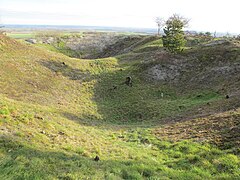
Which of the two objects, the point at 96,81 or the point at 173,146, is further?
the point at 96,81

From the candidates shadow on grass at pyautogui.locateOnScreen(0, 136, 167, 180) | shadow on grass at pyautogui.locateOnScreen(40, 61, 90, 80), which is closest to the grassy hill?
shadow on grass at pyautogui.locateOnScreen(0, 136, 167, 180)

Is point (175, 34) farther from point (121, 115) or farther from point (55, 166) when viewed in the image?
point (55, 166)

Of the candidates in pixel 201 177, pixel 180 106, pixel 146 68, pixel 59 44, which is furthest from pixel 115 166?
pixel 59 44

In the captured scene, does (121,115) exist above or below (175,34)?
below

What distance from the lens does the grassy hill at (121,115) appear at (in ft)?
30.3

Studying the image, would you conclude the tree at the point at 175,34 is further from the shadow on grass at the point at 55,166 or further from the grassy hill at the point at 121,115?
the shadow on grass at the point at 55,166

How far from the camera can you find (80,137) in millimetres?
13547

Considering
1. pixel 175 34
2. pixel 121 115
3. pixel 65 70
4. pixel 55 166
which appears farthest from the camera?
pixel 175 34

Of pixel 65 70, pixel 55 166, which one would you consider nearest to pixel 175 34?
pixel 65 70

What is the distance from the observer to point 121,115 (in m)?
23.6

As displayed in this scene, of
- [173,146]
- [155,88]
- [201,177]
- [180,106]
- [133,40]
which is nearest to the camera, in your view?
[201,177]

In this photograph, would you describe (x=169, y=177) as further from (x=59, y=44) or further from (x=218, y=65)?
(x=59, y=44)

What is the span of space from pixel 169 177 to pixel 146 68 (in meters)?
27.4

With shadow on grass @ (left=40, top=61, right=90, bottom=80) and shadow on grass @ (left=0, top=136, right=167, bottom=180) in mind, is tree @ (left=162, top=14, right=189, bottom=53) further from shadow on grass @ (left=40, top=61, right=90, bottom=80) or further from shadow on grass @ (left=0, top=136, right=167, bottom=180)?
shadow on grass @ (left=0, top=136, right=167, bottom=180)
